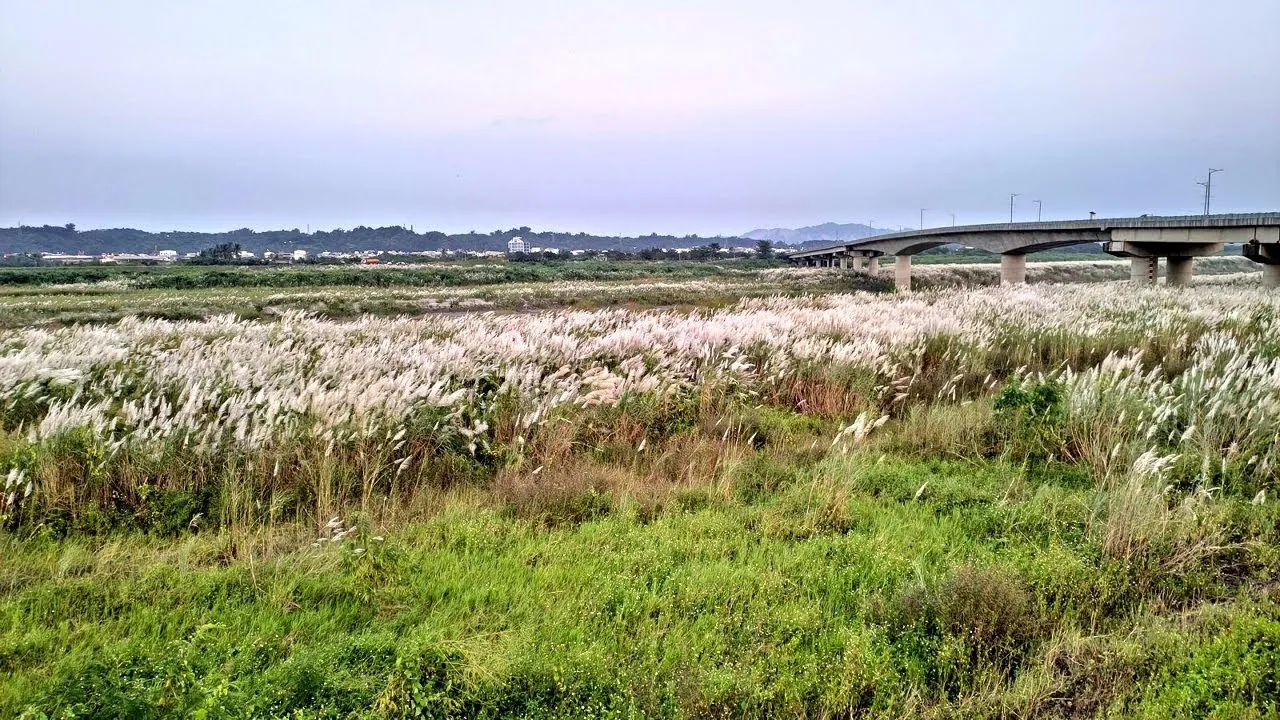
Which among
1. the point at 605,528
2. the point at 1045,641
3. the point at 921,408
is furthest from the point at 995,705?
the point at 921,408

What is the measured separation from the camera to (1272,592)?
128 inches

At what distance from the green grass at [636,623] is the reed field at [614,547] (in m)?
0.02

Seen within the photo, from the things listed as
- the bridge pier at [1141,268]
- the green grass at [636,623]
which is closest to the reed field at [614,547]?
the green grass at [636,623]

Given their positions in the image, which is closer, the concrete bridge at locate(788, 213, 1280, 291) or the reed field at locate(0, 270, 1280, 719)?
the reed field at locate(0, 270, 1280, 719)

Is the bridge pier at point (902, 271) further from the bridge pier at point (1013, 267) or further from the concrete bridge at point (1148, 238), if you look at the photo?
the bridge pier at point (1013, 267)

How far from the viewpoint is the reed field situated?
8.28 ft

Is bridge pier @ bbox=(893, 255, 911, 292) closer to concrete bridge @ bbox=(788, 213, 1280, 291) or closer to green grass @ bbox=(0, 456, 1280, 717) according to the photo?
concrete bridge @ bbox=(788, 213, 1280, 291)

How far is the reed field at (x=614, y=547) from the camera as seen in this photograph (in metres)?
2.52

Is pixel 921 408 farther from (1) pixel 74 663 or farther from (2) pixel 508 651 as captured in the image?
(1) pixel 74 663

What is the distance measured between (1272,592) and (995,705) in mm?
2004

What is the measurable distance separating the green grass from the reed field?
17 millimetres

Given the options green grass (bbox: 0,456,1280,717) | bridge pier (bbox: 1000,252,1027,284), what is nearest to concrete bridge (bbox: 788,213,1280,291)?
bridge pier (bbox: 1000,252,1027,284)

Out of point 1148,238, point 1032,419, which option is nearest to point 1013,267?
point 1148,238

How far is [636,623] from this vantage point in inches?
118
